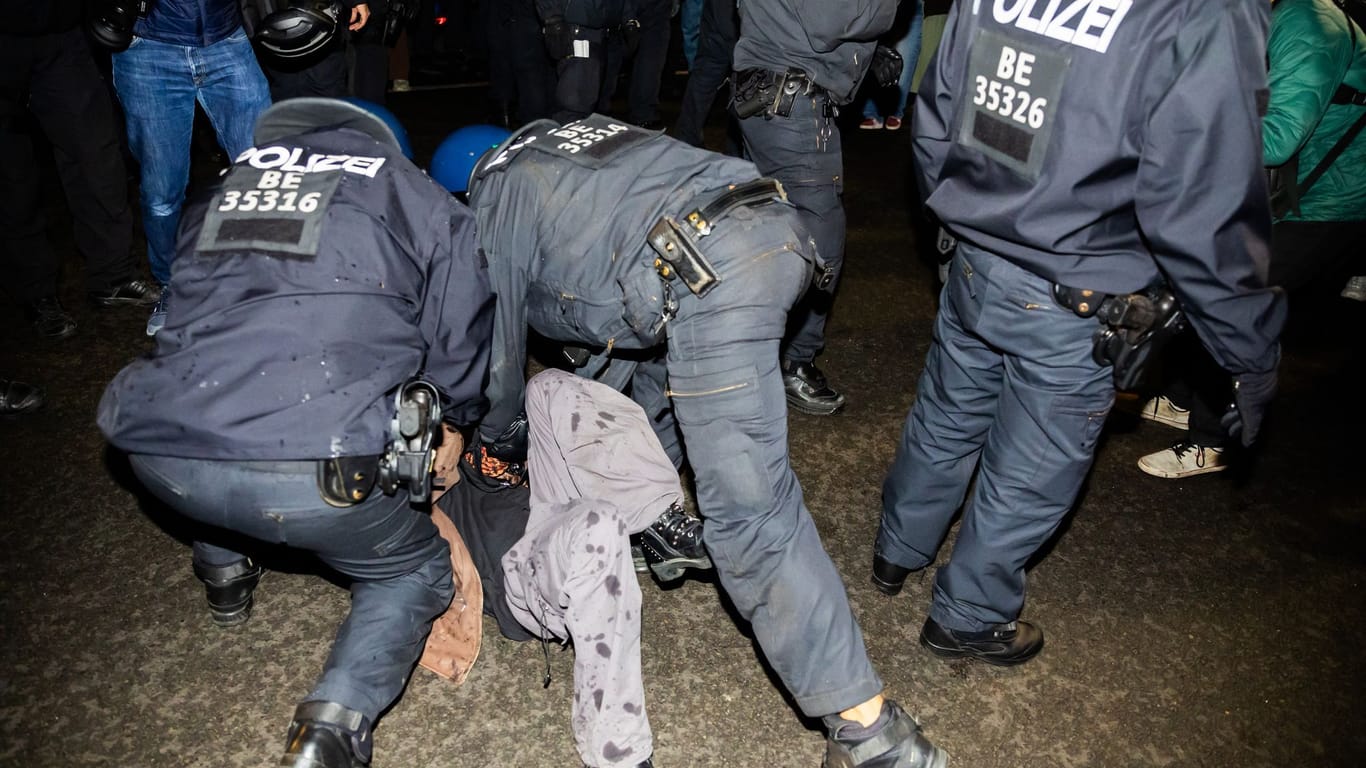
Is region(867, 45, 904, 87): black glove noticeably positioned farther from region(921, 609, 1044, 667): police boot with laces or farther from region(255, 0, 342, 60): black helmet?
region(255, 0, 342, 60): black helmet

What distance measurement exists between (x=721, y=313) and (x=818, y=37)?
1530mm

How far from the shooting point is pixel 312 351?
1.77m

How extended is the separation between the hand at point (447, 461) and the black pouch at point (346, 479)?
0.58 meters

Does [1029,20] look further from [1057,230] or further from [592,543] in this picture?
[592,543]

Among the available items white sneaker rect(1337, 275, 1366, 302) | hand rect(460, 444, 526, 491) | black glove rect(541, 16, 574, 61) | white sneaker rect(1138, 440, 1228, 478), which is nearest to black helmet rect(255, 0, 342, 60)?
black glove rect(541, 16, 574, 61)

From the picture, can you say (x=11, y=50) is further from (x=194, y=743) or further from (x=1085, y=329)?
(x=1085, y=329)

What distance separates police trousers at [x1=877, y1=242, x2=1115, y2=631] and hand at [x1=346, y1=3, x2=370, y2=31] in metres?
2.90

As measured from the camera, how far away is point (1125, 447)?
3.56m

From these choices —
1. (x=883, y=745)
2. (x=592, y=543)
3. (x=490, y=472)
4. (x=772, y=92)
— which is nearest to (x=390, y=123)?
(x=490, y=472)

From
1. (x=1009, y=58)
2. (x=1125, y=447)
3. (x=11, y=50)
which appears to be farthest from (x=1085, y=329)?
(x=11, y=50)

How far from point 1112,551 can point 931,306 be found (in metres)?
1.78

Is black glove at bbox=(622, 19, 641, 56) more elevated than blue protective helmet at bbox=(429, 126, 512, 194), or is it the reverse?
blue protective helmet at bbox=(429, 126, 512, 194)

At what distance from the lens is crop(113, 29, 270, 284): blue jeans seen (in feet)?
11.2

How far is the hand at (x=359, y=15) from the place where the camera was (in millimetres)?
3840
